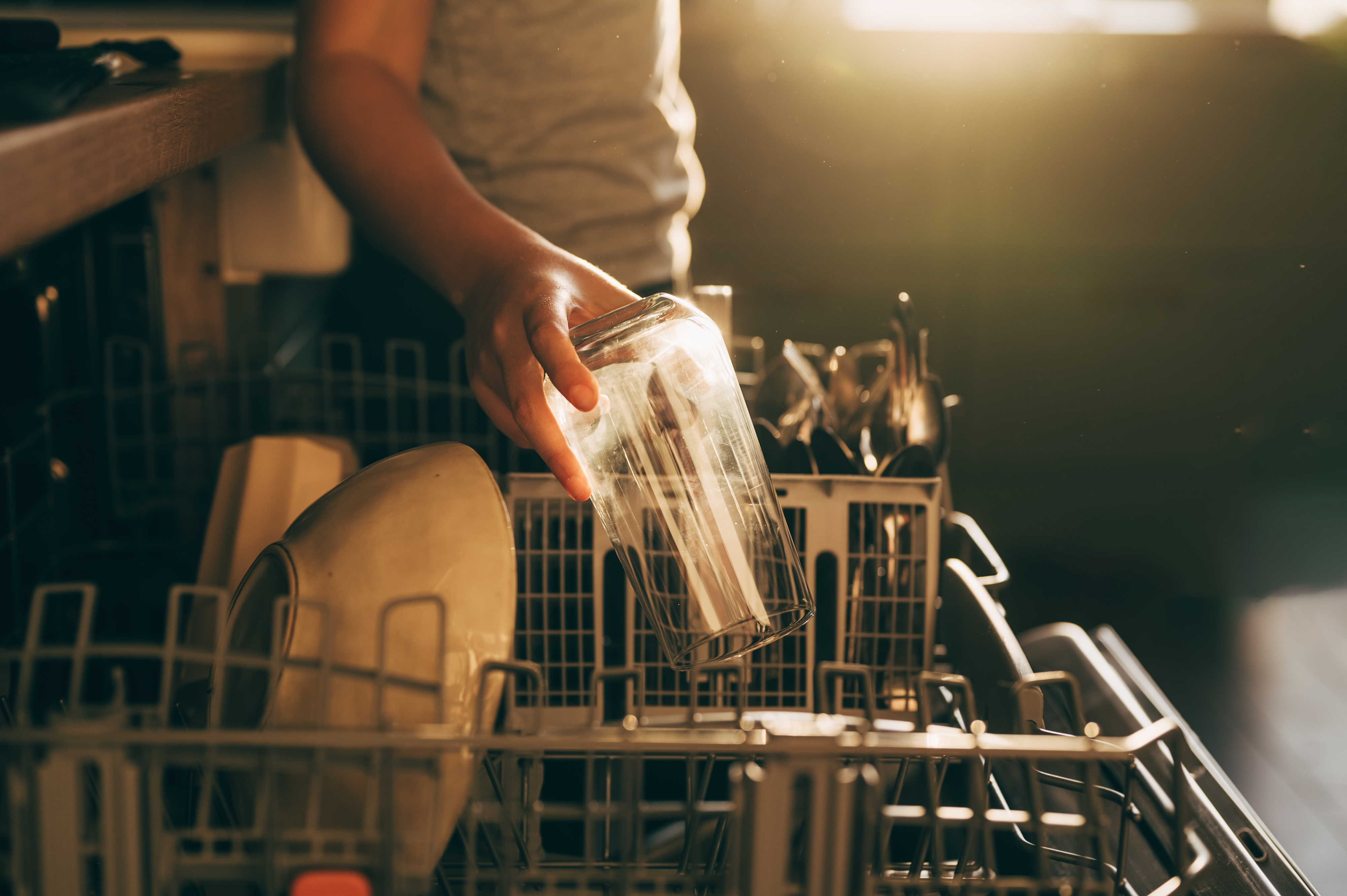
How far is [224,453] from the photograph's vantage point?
722 millimetres

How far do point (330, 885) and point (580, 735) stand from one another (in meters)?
0.09

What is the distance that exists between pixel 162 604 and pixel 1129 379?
0.78 m

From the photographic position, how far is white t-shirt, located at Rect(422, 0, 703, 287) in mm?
799

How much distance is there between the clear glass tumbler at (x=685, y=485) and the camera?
0.46 metres

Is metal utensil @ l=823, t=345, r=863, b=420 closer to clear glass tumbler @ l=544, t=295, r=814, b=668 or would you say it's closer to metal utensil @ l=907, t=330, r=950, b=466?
metal utensil @ l=907, t=330, r=950, b=466

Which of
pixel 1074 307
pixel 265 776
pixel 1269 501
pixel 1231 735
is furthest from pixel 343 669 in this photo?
pixel 1074 307

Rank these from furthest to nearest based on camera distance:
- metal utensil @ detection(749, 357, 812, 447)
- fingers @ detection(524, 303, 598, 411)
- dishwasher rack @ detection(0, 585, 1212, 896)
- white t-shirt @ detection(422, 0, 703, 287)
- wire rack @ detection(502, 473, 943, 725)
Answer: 1. white t-shirt @ detection(422, 0, 703, 287)
2. metal utensil @ detection(749, 357, 812, 447)
3. wire rack @ detection(502, 473, 943, 725)
4. fingers @ detection(524, 303, 598, 411)
5. dishwasher rack @ detection(0, 585, 1212, 896)

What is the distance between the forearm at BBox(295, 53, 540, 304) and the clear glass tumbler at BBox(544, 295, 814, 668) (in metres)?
0.16


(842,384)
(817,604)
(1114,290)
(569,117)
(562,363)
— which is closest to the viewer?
(562,363)

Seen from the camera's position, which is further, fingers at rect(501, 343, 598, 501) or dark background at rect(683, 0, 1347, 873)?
dark background at rect(683, 0, 1347, 873)

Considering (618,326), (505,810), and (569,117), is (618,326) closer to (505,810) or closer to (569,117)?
(505,810)

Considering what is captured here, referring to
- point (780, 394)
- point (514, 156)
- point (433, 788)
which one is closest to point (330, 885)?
point (433, 788)

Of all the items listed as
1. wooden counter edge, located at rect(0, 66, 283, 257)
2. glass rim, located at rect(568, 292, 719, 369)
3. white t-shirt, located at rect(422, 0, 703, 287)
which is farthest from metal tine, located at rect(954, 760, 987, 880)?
white t-shirt, located at rect(422, 0, 703, 287)

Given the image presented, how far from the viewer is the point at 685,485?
476 millimetres
